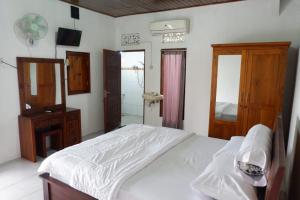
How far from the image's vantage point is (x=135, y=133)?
8.54ft

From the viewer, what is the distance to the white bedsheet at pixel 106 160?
1586mm

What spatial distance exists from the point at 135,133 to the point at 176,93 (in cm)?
192

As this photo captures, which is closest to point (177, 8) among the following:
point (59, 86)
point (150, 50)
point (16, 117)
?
point (150, 50)

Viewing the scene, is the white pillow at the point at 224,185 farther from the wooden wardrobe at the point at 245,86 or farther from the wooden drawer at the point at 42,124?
the wooden drawer at the point at 42,124

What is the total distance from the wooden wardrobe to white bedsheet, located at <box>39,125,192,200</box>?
44.9 inches

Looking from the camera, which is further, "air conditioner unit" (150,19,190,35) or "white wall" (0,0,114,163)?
"air conditioner unit" (150,19,190,35)

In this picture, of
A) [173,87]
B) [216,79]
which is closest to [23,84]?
[173,87]

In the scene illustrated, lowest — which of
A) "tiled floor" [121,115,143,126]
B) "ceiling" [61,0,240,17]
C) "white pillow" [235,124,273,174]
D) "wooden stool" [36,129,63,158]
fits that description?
"tiled floor" [121,115,143,126]

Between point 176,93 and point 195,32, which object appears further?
point 176,93

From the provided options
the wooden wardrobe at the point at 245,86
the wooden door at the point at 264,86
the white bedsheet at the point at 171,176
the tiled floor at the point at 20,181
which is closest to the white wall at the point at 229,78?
the wooden wardrobe at the point at 245,86

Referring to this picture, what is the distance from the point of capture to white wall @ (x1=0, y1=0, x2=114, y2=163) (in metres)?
3.05

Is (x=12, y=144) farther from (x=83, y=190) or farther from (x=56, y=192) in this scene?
(x=83, y=190)

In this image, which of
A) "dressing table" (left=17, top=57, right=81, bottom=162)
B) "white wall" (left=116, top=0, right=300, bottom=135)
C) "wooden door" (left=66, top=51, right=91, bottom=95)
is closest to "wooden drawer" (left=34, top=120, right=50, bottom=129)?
"dressing table" (left=17, top=57, right=81, bottom=162)

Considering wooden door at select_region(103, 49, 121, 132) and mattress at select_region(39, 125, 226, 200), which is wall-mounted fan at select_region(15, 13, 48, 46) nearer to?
wooden door at select_region(103, 49, 121, 132)
